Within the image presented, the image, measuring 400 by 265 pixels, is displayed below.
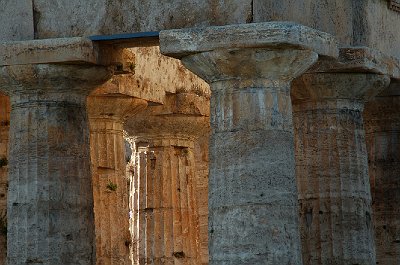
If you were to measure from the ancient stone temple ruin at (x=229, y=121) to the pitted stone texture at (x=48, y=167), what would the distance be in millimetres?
22

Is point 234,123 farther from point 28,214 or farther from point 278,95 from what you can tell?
point 28,214

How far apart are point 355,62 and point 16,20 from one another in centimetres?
532

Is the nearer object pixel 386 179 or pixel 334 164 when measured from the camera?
pixel 334 164

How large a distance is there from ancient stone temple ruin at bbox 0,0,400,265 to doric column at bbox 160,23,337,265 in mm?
20

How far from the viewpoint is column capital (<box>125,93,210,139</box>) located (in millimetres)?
39062

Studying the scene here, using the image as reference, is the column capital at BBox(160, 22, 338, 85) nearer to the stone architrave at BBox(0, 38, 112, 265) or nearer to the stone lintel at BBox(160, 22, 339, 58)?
the stone lintel at BBox(160, 22, 339, 58)

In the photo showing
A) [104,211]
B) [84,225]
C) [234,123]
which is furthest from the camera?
[104,211]

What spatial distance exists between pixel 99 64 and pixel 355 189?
4.74m

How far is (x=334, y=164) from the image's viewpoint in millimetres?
33562

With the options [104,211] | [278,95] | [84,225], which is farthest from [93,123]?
[278,95]

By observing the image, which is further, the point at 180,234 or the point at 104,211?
the point at 180,234

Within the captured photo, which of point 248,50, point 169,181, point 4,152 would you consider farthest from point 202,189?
point 248,50

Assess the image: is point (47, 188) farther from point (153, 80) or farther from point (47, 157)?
point (153, 80)

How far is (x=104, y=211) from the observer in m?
37.0
